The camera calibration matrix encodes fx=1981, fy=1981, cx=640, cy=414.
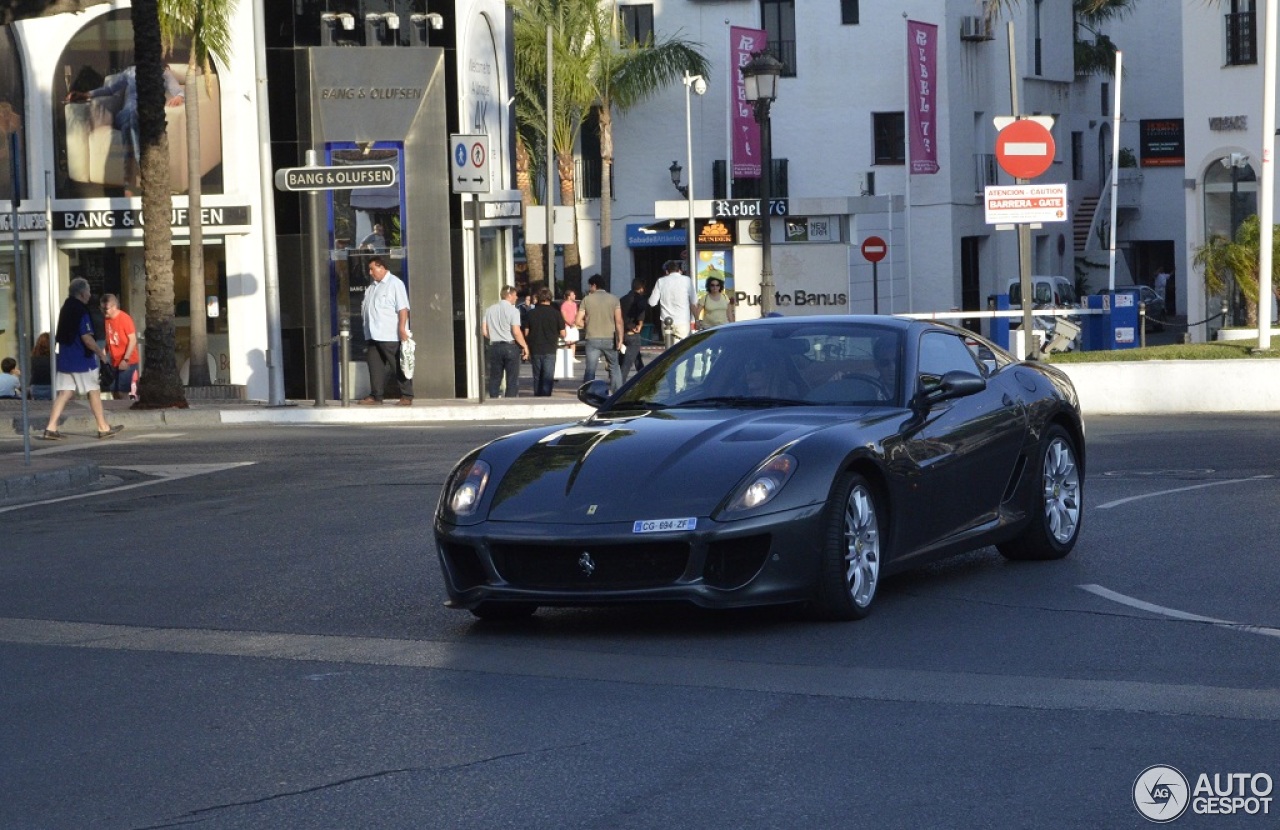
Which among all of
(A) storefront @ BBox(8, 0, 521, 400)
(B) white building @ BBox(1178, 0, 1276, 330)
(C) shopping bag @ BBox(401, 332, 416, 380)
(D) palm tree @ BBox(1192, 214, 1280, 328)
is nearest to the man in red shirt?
(A) storefront @ BBox(8, 0, 521, 400)

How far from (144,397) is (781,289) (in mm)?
27418

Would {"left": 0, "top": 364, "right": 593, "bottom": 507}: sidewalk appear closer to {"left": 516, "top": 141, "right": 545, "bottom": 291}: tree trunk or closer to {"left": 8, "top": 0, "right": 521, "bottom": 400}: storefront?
{"left": 8, "top": 0, "right": 521, "bottom": 400}: storefront

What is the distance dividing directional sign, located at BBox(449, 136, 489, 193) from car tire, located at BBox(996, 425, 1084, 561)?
15732mm

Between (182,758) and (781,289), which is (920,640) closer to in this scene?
(182,758)

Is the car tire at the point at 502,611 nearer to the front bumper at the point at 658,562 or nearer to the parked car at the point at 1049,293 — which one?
the front bumper at the point at 658,562

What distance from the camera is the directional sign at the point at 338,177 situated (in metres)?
24.8

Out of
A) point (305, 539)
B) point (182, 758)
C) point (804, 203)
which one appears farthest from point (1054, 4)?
point (182, 758)

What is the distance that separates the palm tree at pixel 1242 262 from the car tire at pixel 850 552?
18942mm

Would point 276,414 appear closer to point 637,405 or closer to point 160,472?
point 160,472

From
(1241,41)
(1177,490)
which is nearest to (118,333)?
(1177,490)

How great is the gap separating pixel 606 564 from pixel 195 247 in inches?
921

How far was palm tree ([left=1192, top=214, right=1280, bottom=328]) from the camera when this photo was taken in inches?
1109

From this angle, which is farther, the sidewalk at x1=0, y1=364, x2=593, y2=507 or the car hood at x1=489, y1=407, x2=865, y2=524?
the sidewalk at x1=0, y1=364, x2=593, y2=507

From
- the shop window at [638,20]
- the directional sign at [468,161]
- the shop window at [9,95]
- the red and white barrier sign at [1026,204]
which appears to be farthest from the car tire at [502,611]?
the shop window at [638,20]
